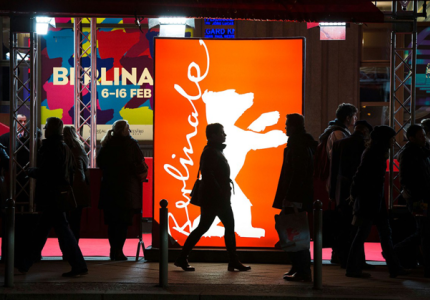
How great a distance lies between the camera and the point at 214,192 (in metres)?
7.53

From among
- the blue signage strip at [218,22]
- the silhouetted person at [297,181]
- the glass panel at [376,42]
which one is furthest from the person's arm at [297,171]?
the glass panel at [376,42]

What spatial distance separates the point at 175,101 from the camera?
28.1 feet

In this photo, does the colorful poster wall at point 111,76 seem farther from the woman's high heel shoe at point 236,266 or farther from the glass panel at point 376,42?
the woman's high heel shoe at point 236,266

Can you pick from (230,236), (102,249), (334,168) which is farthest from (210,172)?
(102,249)

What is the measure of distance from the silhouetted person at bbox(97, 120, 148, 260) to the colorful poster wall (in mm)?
8605

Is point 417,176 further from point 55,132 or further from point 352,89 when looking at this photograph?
point 352,89

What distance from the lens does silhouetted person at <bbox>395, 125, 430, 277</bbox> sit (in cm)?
754

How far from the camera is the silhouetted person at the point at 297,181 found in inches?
272

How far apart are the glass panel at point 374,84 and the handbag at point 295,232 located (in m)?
11.3

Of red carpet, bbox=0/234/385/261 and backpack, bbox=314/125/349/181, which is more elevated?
backpack, bbox=314/125/349/181

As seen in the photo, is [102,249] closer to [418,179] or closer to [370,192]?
[370,192]

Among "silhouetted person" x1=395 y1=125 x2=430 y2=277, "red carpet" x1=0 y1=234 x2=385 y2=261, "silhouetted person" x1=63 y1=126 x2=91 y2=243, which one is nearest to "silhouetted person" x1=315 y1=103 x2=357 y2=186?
"silhouetted person" x1=395 y1=125 x2=430 y2=277

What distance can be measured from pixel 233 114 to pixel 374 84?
10.0 metres

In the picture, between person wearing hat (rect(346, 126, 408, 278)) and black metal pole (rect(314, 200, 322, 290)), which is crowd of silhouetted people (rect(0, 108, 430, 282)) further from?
black metal pole (rect(314, 200, 322, 290))
